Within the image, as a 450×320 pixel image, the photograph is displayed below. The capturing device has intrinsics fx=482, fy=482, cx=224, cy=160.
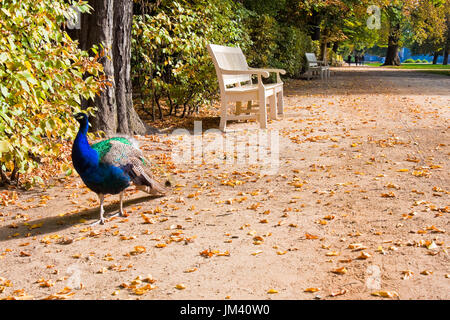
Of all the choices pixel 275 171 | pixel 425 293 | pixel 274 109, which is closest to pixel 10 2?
pixel 275 171

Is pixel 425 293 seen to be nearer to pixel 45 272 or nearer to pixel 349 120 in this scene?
pixel 45 272

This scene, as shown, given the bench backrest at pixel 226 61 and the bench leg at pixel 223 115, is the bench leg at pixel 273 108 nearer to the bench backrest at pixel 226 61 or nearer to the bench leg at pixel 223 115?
Result: the bench backrest at pixel 226 61

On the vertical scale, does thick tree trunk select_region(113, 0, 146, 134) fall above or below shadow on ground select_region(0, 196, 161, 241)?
above

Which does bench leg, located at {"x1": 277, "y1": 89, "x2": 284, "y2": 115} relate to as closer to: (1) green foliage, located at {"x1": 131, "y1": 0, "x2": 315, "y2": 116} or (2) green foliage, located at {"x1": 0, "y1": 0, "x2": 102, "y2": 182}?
(1) green foliage, located at {"x1": 131, "y1": 0, "x2": 315, "y2": 116}

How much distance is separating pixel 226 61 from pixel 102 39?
2.51 m

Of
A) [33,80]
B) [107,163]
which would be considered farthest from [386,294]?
[33,80]

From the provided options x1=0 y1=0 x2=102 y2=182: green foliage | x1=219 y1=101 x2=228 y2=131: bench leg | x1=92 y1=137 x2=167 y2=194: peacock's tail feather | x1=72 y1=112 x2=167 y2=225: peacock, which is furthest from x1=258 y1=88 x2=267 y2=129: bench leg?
x1=72 y1=112 x2=167 y2=225: peacock

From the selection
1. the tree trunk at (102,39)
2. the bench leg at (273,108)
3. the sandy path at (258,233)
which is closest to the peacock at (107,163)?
the sandy path at (258,233)

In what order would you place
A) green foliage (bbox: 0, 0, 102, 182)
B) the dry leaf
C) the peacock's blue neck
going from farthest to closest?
green foliage (bbox: 0, 0, 102, 182) < the peacock's blue neck < the dry leaf

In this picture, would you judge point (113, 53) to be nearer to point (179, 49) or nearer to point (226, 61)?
A: point (179, 49)

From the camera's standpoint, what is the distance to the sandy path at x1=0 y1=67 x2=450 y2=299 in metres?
2.80

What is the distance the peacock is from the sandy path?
346mm

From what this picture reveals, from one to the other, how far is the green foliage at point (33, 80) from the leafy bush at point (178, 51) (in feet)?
9.75

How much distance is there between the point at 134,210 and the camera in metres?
4.33
